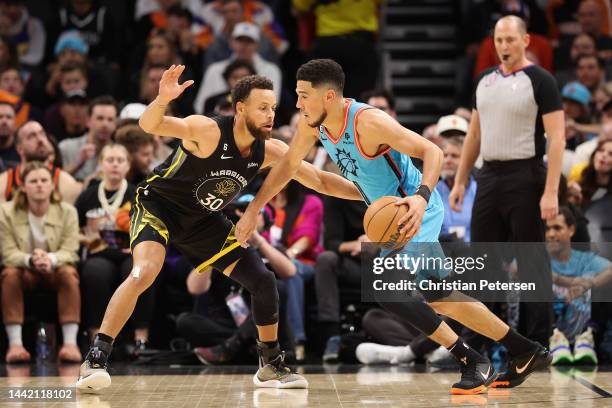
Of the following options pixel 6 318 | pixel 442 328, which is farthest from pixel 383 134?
pixel 6 318

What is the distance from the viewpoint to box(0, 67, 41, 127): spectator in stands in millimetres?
10047

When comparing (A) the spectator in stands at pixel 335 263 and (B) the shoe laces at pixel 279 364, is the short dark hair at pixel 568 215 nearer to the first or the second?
(A) the spectator in stands at pixel 335 263

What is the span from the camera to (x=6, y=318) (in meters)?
7.86

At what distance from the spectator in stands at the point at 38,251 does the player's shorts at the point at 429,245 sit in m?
2.95

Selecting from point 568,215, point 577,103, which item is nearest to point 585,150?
point 577,103

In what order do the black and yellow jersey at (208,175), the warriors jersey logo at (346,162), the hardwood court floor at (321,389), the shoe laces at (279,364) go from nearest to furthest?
the hardwood court floor at (321,389), the warriors jersey logo at (346,162), the black and yellow jersey at (208,175), the shoe laces at (279,364)

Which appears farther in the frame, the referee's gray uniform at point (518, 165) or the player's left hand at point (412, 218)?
the referee's gray uniform at point (518, 165)

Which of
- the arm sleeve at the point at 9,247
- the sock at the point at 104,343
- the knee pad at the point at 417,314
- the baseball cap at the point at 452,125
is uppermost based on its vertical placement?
the baseball cap at the point at 452,125

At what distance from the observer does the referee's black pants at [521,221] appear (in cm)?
691

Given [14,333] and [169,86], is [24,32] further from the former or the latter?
[169,86]

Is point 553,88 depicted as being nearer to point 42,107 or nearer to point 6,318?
point 6,318

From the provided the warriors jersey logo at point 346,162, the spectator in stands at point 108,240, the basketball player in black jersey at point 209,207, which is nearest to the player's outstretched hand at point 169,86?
the basketball player in black jersey at point 209,207

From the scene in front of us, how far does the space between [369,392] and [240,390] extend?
0.72 m

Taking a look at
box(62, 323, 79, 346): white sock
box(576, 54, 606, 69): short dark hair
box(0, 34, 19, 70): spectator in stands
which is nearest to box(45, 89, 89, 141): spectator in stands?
box(0, 34, 19, 70): spectator in stands
